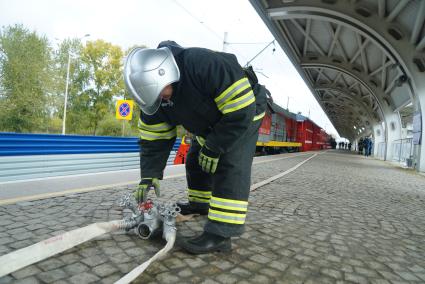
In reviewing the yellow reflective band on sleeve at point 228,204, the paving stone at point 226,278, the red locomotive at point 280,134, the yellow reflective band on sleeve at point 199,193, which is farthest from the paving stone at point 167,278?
the red locomotive at point 280,134

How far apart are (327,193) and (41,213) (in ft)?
15.8

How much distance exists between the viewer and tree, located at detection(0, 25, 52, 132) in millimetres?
28422

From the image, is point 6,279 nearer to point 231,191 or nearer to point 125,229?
point 125,229

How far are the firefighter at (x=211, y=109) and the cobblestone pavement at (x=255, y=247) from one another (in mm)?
297

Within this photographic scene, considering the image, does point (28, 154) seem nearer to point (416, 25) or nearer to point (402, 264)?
point (402, 264)

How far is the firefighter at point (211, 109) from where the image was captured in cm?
231

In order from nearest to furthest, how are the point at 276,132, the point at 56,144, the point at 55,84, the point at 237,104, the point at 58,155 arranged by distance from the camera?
the point at 237,104, the point at 58,155, the point at 56,144, the point at 276,132, the point at 55,84

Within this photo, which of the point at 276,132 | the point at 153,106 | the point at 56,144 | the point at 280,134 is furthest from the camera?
the point at 280,134

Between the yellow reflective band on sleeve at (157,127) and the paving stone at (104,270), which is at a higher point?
the yellow reflective band on sleeve at (157,127)

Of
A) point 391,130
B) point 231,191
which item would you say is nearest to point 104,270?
point 231,191

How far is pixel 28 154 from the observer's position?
18.9ft

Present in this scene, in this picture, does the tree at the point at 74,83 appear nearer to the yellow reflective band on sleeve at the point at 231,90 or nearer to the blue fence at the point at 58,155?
the blue fence at the point at 58,155

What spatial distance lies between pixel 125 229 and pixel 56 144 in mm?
4417

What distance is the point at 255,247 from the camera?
2734 millimetres
